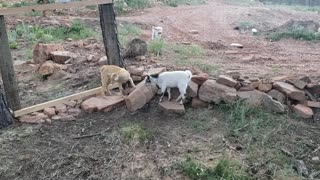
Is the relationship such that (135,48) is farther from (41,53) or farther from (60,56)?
(41,53)

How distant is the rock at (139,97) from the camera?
4152mm

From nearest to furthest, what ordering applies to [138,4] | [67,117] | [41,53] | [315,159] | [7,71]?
[315,159], [7,71], [67,117], [41,53], [138,4]

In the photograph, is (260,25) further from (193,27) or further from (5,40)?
(5,40)

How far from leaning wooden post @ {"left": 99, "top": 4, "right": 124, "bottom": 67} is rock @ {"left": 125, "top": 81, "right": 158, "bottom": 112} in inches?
28.4

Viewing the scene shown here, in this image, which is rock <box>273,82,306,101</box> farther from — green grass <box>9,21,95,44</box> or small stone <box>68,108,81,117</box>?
green grass <box>9,21,95,44</box>

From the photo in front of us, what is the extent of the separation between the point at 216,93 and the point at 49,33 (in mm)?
4979

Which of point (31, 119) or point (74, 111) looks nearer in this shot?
point (31, 119)

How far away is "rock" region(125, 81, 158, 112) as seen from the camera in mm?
4152

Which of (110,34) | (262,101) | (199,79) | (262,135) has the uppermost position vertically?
(110,34)

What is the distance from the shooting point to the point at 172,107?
13.4ft

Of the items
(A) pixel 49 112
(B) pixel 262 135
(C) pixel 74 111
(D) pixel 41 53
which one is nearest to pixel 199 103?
(B) pixel 262 135

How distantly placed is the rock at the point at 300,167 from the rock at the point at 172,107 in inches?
47.8

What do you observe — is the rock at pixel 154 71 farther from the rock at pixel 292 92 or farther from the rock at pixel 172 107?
the rock at pixel 292 92

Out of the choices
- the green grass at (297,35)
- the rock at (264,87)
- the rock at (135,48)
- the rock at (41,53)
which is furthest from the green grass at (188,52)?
the green grass at (297,35)
